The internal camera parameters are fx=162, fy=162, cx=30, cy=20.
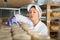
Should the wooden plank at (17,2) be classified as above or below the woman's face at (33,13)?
above

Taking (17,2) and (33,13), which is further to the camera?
(17,2)

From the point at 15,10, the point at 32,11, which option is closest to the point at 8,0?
the point at 15,10

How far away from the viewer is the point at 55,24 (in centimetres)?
311

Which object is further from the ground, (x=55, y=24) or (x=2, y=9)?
(x=2, y=9)

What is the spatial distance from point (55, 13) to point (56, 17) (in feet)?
0.26

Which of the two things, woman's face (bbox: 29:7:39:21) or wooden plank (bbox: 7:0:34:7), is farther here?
wooden plank (bbox: 7:0:34:7)

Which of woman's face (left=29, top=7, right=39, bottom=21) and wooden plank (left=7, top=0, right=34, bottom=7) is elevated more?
wooden plank (left=7, top=0, right=34, bottom=7)

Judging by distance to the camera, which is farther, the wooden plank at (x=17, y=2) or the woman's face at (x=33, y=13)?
the wooden plank at (x=17, y=2)

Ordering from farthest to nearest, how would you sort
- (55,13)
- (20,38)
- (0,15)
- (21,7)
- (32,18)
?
(21,7), (0,15), (55,13), (32,18), (20,38)

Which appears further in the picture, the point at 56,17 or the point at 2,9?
the point at 2,9

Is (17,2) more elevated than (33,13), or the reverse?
(17,2)

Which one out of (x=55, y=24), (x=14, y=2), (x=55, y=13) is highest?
(x=14, y=2)

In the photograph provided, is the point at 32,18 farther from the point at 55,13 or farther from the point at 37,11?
the point at 55,13

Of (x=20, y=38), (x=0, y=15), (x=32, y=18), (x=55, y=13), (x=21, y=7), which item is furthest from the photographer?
(x=21, y=7)
